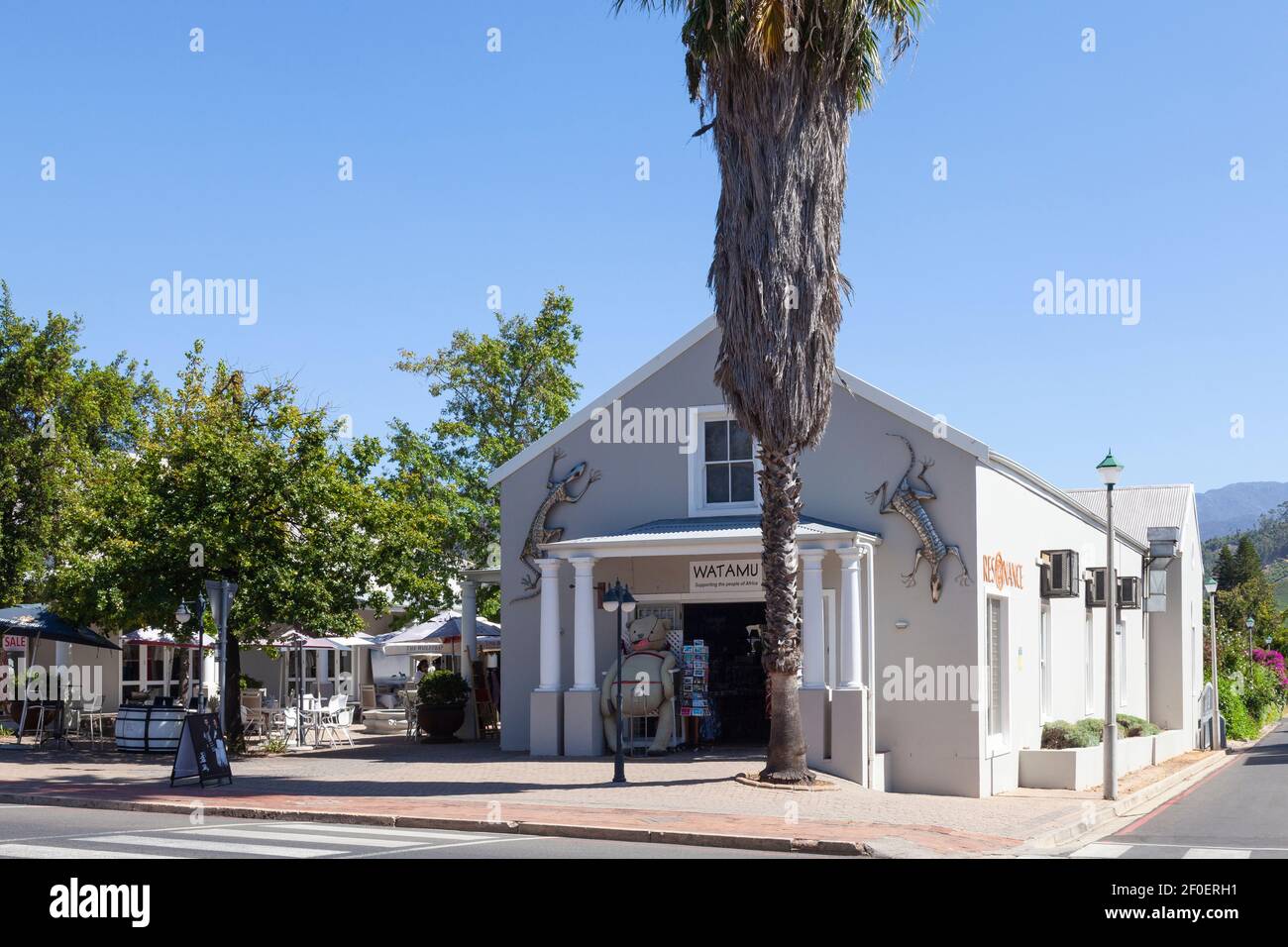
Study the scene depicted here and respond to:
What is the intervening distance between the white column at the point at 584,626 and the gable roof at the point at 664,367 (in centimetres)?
291

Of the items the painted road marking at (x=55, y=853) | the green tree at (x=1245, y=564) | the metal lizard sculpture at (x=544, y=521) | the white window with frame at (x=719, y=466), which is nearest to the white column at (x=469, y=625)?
the metal lizard sculpture at (x=544, y=521)

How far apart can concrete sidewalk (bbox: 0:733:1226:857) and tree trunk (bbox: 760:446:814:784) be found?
64cm

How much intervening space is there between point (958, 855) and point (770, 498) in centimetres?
603

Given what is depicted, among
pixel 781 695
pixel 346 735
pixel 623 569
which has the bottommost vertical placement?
pixel 346 735

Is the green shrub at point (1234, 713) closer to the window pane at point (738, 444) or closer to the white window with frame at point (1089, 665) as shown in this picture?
the white window with frame at point (1089, 665)

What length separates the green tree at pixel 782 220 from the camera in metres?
16.6

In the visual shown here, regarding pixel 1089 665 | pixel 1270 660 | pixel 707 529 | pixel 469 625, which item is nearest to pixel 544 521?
pixel 707 529

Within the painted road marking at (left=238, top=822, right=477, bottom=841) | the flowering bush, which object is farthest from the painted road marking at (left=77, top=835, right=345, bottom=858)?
the flowering bush

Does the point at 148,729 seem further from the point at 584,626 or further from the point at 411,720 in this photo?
the point at 584,626

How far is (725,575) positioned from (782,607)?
454cm
